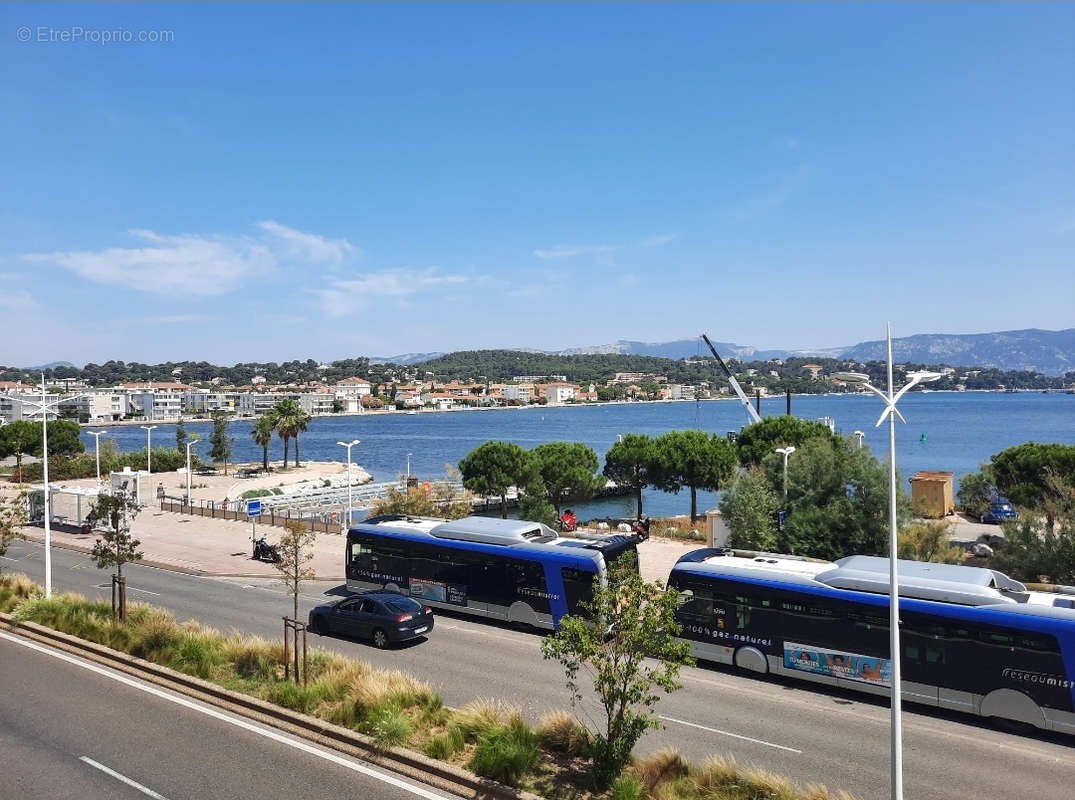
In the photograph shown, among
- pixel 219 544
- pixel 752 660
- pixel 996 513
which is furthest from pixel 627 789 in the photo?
pixel 996 513

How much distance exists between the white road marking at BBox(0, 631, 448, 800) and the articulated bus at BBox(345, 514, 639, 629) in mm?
8930

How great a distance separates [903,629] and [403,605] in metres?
11.6

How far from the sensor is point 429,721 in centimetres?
1224

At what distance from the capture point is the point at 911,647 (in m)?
15.0

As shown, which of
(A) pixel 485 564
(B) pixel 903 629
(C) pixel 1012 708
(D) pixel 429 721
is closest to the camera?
(D) pixel 429 721

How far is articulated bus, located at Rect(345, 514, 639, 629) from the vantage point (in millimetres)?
20156

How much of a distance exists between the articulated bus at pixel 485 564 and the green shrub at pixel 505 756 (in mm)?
8050

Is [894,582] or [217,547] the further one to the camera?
[217,547]

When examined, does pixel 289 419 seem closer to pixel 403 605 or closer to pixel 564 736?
pixel 403 605

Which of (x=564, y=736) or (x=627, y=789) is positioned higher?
(x=627, y=789)

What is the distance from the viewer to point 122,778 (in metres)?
10.3

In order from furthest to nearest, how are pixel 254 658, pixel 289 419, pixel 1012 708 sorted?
pixel 289 419 → pixel 254 658 → pixel 1012 708

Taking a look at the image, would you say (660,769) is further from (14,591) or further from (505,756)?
(14,591)

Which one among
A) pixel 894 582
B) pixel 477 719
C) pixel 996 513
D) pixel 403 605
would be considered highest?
pixel 894 582
